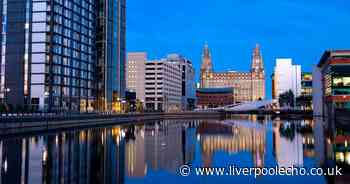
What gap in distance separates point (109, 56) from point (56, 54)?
30474mm

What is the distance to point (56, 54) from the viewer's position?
131 m

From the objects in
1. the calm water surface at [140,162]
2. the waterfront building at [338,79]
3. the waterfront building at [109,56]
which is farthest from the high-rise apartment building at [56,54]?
the calm water surface at [140,162]

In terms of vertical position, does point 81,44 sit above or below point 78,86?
above

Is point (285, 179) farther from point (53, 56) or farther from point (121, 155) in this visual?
point (53, 56)

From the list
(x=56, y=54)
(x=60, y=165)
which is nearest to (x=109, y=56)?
(x=56, y=54)

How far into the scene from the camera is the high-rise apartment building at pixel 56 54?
408 feet

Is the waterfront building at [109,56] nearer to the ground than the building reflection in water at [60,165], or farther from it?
farther from it

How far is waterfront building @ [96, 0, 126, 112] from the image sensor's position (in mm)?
157750

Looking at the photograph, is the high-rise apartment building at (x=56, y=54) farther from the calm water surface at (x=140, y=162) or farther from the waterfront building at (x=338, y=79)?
the calm water surface at (x=140, y=162)

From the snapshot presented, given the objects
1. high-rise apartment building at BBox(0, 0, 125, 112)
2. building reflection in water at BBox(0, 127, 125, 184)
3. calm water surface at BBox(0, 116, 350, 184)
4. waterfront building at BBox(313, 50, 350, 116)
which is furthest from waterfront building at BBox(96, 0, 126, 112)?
building reflection in water at BBox(0, 127, 125, 184)

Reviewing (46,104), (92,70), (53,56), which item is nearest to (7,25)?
(53,56)

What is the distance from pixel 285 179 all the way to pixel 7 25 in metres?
112

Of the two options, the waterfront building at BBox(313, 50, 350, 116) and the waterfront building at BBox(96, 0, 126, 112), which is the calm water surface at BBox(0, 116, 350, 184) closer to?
the waterfront building at BBox(313, 50, 350, 116)

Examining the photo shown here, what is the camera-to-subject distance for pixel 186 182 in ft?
90.9
